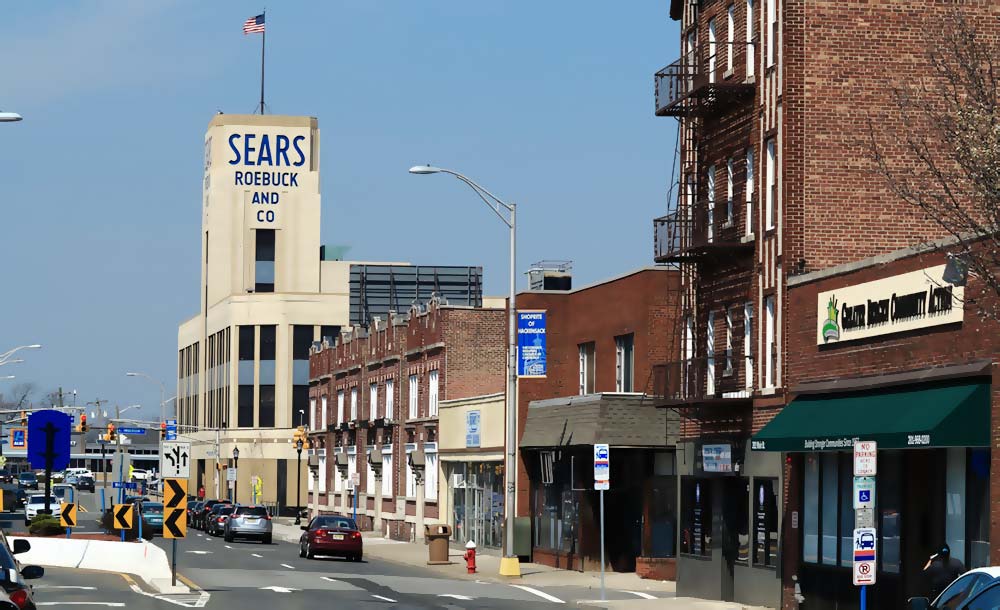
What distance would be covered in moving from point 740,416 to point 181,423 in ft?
384

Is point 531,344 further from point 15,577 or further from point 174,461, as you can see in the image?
point 15,577

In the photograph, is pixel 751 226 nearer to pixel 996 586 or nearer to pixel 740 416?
pixel 740 416

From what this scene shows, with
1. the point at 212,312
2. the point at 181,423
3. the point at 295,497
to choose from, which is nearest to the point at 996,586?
the point at 295,497

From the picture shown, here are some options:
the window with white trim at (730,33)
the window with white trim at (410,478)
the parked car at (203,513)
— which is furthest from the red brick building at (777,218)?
the parked car at (203,513)

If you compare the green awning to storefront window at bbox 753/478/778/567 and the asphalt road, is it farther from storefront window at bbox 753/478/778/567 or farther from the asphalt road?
the asphalt road

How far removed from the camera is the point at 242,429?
396 ft

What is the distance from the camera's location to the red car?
5162cm

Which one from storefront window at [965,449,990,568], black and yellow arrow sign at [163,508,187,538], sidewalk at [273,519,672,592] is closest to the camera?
storefront window at [965,449,990,568]

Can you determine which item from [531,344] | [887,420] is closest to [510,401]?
[531,344]

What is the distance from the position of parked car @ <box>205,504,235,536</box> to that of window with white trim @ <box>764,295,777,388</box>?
1646 inches

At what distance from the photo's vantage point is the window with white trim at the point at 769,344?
106 feet

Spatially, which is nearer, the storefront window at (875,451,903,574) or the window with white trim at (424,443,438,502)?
the storefront window at (875,451,903,574)

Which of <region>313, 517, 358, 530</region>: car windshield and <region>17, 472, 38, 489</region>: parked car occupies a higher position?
<region>313, 517, 358, 530</region>: car windshield

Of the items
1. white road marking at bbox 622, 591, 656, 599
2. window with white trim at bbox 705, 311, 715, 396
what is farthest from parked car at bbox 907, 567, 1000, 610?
white road marking at bbox 622, 591, 656, 599
